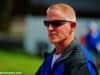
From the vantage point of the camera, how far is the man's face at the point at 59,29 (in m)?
3.87

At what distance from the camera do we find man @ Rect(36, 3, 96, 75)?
148 inches

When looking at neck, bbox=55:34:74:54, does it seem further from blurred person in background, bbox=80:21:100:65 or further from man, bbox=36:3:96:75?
blurred person in background, bbox=80:21:100:65

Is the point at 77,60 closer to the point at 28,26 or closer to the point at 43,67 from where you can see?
the point at 43,67

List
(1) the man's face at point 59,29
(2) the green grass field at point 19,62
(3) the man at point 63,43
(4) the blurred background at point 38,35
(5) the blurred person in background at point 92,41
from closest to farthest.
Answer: (3) the man at point 63,43, (1) the man's face at point 59,29, (2) the green grass field at point 19,62, (5) the blurred person in background at point 92,41, (4) the blurred background at point 38,35

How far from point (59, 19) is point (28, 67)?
1028 centimetres

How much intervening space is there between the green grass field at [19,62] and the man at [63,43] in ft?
28.7

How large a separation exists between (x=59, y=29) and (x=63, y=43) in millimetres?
126

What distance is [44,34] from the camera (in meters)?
17.6

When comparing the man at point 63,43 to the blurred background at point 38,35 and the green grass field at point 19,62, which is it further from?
the blurred background at point 38,35

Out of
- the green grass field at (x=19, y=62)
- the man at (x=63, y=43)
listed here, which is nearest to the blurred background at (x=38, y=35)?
the green grass field at (x=19, y=62)

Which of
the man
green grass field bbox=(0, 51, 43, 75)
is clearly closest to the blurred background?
green grass field bbox=(0, 51, 43, 75)

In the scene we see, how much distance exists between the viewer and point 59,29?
396 centimetres

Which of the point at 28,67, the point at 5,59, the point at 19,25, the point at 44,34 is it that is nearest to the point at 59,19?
the point at 28,67

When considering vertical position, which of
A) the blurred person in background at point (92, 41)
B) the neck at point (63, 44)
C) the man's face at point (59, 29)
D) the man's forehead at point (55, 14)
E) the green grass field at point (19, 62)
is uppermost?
the man's forehead at point (55, 14)
